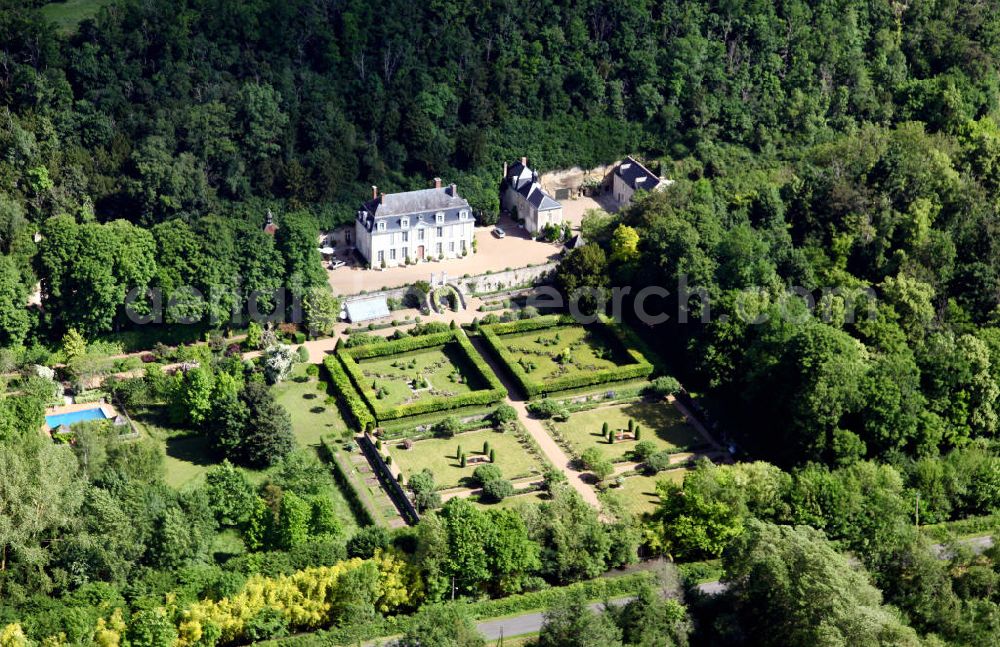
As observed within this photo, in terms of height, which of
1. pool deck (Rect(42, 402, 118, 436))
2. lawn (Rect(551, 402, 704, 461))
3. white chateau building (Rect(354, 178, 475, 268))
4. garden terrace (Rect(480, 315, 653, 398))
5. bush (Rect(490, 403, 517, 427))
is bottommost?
lawn (Rect(551, 402, 704, 461))

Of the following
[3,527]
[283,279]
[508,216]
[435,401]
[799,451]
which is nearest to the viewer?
[3,527]

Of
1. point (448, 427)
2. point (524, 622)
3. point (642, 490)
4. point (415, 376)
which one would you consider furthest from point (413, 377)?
point (524, 622)

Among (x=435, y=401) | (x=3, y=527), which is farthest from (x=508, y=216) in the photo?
(x=3, y=527)

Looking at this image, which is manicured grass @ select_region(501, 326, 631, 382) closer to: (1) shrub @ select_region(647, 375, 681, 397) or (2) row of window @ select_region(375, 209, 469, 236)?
(1) shrub @ select_region(647, 375, 681, 397)

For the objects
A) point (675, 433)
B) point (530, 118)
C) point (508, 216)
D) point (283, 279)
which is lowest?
point (675, 433)

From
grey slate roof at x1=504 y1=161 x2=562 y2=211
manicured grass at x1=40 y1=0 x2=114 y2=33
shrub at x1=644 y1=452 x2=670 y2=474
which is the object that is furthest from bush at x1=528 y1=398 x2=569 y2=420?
manicured grass at x1=40 y1=0 x2=114 y2=33

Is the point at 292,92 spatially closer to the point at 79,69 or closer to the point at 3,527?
the point at 79,69

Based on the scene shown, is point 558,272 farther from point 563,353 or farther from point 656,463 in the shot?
point 656,463

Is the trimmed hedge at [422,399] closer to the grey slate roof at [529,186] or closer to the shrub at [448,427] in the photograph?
the shrub at [448,427]
